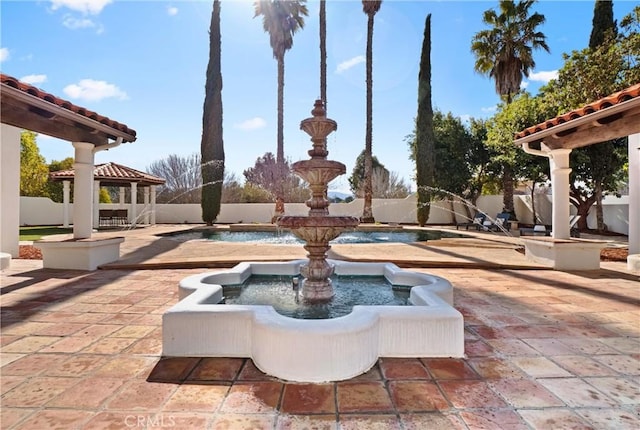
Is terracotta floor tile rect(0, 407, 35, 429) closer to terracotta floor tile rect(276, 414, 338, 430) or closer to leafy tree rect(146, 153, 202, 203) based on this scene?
terracotta floor tile rect(276, 414, 338, 430)

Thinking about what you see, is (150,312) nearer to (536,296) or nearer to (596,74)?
(536,296)

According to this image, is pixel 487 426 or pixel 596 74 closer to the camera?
pixel 487 426

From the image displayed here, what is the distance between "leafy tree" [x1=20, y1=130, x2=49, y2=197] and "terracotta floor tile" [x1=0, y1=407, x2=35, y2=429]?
25388 millimetres

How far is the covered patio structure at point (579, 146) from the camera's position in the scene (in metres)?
4.67

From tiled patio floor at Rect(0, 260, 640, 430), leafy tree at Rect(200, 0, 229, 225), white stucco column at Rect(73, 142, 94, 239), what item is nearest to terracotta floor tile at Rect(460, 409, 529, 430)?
tiled patio floor at Rect(0, 260, 640, 430)

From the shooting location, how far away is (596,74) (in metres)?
9.44

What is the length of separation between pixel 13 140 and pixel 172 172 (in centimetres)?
2523

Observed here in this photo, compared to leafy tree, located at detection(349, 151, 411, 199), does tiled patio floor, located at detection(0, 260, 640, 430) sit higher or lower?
lower

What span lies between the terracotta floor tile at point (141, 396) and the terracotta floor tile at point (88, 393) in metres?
0.07

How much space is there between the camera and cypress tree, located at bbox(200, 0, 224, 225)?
15.4 metres

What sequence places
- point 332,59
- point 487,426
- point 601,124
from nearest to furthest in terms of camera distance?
point 487,426 → point 601,124 → point 332,59

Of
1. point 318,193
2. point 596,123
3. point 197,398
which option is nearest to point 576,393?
point 197,398

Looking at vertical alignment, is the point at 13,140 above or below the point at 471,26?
below

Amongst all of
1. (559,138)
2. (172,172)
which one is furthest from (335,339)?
(172,172)
